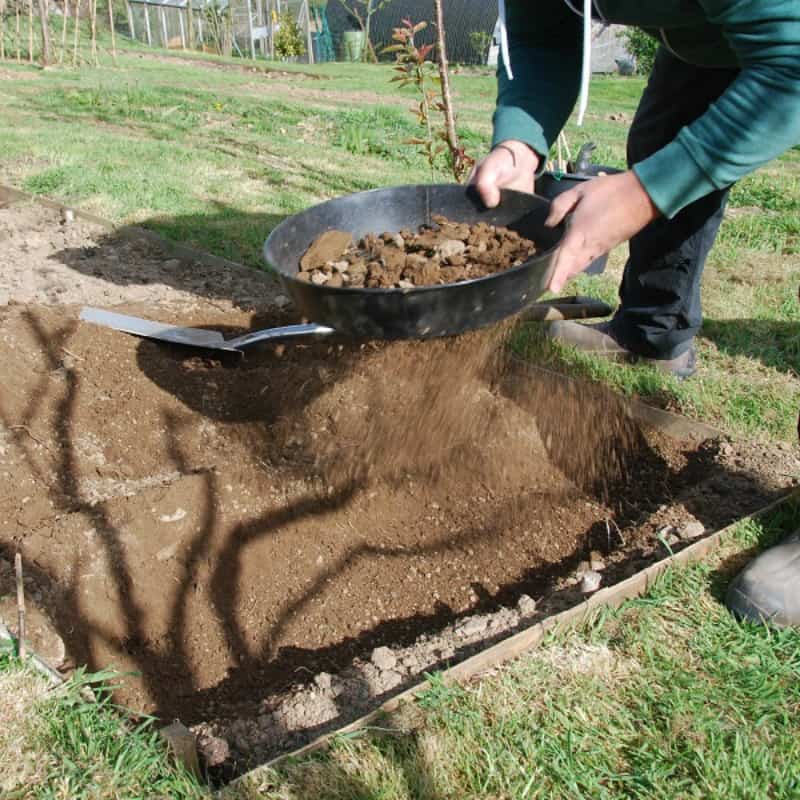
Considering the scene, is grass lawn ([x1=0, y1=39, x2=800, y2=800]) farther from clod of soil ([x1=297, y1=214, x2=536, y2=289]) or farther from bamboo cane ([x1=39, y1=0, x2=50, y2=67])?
bamboo cane ([x1=39, y1=0, x2=50, y2=67])

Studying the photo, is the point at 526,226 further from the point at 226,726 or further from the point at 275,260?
the point at 226,726

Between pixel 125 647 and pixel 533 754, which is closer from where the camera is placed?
pixel 533 754

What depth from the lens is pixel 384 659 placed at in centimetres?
174

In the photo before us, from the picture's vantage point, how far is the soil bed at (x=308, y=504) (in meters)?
1.99

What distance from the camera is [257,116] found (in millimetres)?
8836

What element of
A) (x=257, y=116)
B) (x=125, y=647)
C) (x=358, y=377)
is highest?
(x=257, y=116)

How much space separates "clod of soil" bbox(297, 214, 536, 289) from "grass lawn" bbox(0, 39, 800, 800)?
0.83 meters

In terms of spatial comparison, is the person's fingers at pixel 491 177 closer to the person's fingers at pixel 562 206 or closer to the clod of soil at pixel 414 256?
the clod of soil at pixel 414 256

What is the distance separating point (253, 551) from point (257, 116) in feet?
24.6

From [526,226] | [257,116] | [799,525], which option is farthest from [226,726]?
[257,116]

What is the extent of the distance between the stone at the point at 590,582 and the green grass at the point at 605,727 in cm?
14

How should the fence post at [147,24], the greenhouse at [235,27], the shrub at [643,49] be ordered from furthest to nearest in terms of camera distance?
the fence post at [147,24] → the greenhouse at [235,27] → the shrub at [643,49]

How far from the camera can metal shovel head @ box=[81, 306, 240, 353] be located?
305 cm

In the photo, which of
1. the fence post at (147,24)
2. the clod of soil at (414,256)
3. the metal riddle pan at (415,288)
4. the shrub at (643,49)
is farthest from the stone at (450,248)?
the fence post at (147,24)
